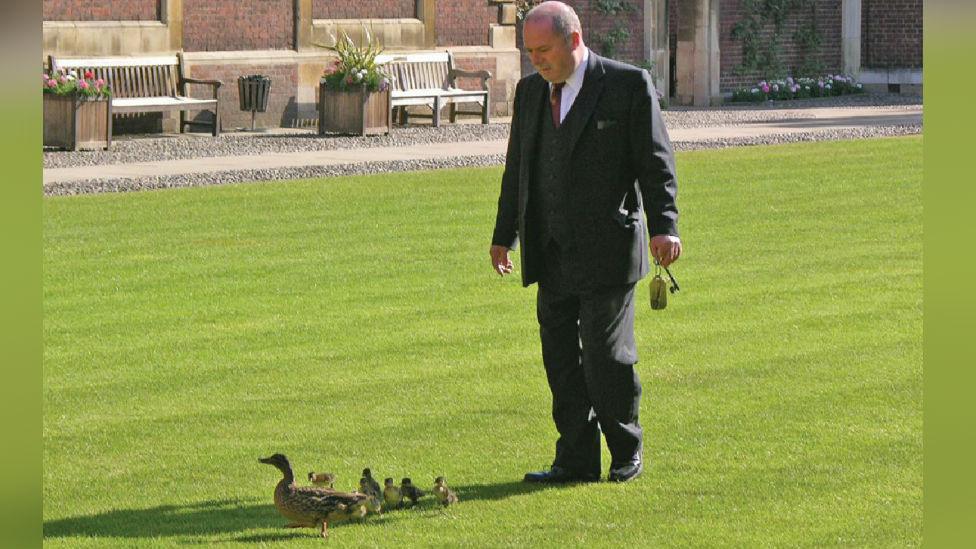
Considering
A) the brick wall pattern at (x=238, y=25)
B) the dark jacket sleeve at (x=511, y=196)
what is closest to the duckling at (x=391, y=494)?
the dark jacket sleeve at (x=511, y=196)

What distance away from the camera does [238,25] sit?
24094 mm

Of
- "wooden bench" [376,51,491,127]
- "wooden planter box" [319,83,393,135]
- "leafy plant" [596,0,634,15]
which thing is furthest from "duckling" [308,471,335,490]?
"leafy plant" [596,0,634,15]

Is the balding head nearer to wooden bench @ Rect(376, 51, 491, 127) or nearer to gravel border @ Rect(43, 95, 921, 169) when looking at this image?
gravel border @ Rect(43, 95, 921, 169)

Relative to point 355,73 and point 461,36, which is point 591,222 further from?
point 461,36

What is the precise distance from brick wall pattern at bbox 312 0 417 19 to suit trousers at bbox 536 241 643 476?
19743 millimetres

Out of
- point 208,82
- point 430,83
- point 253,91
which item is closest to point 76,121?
point 208,82

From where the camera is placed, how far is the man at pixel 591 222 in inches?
228

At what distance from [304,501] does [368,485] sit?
35cm

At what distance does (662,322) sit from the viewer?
9.70 m

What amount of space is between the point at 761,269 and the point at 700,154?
8702 millimetres

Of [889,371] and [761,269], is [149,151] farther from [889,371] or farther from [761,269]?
[889,371]

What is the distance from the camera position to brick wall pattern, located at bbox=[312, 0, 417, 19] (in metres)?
25.2

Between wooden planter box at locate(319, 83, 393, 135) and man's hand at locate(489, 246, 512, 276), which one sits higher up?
wooden planter box at locate(319, 83, 393, 135)

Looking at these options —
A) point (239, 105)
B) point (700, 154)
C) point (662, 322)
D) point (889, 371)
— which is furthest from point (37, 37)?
point (239, 105)
